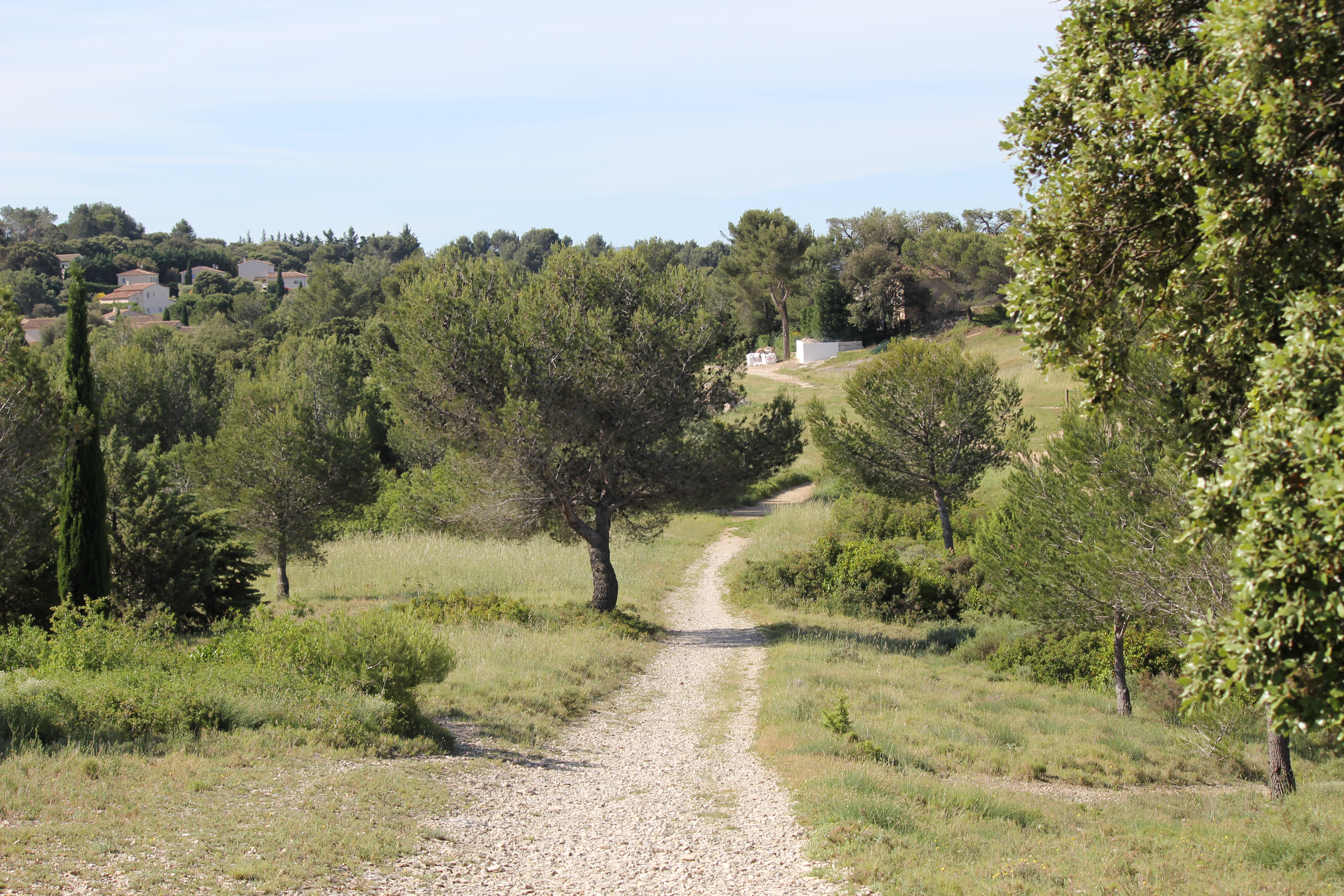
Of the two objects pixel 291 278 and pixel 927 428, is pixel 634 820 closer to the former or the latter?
pixel 927 428

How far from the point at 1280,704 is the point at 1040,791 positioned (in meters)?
7.28

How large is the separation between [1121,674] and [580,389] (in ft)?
37.3

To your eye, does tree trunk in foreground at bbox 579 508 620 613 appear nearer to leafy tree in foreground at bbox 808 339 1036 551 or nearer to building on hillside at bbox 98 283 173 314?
leafy tree in foreground at bbox 808 339 1036 551

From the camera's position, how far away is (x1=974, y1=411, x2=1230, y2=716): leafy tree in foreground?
12781mm

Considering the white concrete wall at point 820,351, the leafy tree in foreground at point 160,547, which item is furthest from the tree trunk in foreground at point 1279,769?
the white concrete wall at point 820,351

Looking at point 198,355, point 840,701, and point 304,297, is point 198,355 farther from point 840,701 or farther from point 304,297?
point 840,701

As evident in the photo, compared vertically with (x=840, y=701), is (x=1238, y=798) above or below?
below

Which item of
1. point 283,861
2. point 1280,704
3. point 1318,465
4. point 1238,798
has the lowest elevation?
point 1238,798

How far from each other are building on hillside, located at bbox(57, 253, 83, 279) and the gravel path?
118873 mm

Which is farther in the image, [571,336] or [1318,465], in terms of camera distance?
[571,336]

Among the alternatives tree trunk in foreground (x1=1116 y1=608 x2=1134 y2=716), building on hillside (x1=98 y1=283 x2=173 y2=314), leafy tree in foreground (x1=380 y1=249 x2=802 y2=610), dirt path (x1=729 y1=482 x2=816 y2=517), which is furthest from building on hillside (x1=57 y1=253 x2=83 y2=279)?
tree trunk in foreground (x1=1116 y1=608 x2=1134 y2=716)

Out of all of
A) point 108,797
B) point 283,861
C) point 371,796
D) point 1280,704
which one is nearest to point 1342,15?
point 1280,704

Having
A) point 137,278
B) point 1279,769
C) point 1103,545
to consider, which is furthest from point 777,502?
point 137,278

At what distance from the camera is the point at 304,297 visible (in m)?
77.1
